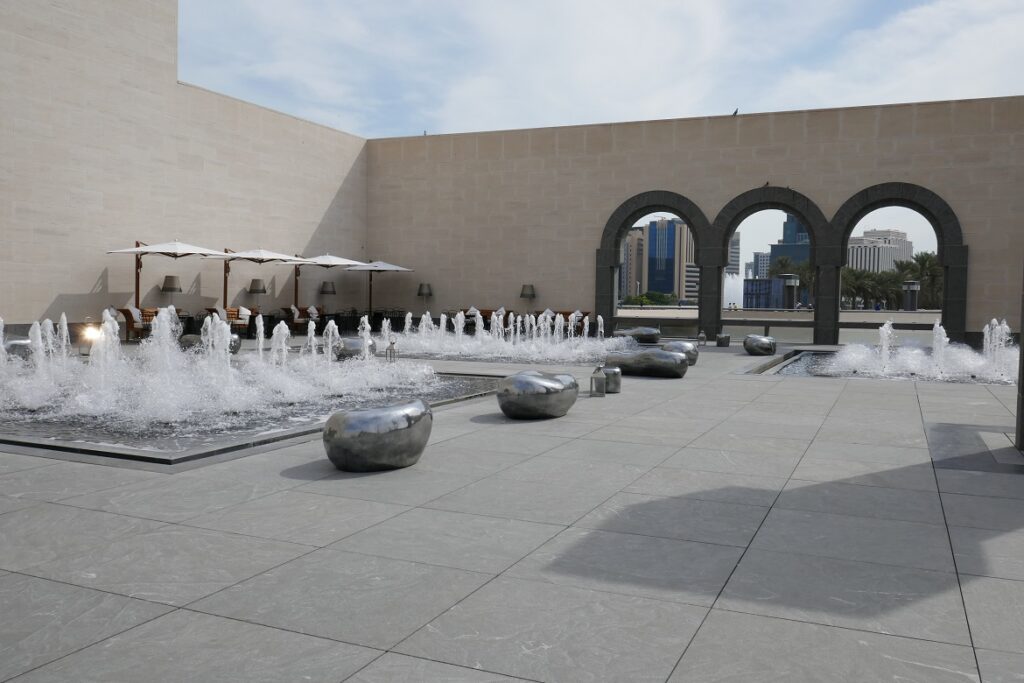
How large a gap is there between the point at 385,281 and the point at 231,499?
71.8 ft

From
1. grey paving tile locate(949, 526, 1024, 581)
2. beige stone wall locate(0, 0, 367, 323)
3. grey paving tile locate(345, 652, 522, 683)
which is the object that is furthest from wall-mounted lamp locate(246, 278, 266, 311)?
grey paving tile locate(345, 652, 522, 683)

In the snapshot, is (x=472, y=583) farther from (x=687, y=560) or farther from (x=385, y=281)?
(x=385, y=281)

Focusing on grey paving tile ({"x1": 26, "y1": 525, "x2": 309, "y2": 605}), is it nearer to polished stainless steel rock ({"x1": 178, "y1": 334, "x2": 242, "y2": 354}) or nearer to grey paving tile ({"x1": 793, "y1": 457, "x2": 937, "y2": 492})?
grey paving tile ({"x1": 793, "y1": 457, "x2": 937, "y2": 492})

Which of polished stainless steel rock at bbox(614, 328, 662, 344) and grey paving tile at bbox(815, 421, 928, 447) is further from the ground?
polished stainless steel rock at bbox(614, 328, 662, 344)

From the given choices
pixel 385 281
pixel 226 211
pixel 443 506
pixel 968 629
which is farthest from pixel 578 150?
pixel 968 629

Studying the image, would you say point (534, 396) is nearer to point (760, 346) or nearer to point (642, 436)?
point (642, 436)

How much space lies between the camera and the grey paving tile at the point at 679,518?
3879 mm

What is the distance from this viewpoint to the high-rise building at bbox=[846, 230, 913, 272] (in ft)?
354

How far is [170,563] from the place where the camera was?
3.40 meters

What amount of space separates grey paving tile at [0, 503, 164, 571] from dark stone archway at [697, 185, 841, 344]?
1964 centimetres

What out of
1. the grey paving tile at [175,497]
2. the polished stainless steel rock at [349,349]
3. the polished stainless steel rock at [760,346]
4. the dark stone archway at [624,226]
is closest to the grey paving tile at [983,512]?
the grey paving tile at [175,497]

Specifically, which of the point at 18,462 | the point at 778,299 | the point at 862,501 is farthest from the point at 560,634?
the point at 778,299

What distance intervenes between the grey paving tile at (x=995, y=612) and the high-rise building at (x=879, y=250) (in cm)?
8604

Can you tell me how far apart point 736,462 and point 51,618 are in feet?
13.7
